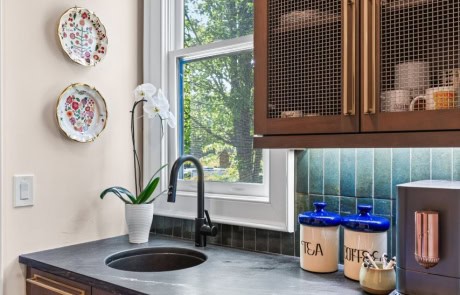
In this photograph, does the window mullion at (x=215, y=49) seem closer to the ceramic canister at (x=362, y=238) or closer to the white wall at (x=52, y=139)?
the white wall at (x=52, y=139)

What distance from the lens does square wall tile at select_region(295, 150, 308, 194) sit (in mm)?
→ 1551

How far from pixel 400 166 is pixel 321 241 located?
352 mm

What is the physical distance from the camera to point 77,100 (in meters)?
1.78

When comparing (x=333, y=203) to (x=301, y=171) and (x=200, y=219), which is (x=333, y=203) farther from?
(x=200, y=219)

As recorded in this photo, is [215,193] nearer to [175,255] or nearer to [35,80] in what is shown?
[175,255]

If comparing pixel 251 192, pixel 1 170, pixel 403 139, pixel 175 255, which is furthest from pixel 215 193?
pixel 403 139

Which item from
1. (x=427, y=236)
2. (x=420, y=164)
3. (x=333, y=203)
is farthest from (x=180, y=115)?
(x=427, y=236)

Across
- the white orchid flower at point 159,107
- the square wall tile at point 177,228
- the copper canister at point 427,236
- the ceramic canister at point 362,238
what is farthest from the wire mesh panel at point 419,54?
the square wall tile at point 177,228

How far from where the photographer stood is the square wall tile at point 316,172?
151 cm

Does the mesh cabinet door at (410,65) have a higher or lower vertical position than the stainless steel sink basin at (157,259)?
higher

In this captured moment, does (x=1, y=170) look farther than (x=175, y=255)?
No

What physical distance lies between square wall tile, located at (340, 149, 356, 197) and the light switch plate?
3.91ft

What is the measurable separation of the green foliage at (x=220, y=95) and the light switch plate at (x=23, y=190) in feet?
2.29

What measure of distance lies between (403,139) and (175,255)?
3.46 feet
